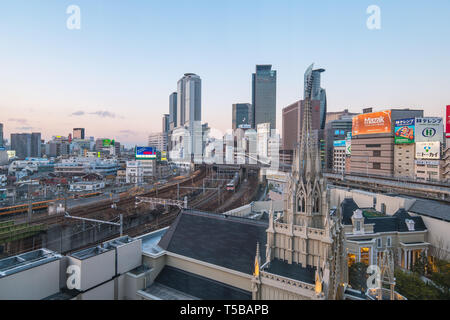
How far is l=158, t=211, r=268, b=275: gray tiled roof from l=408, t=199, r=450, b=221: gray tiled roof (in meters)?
31.9

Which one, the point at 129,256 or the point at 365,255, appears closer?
the point at 129,256

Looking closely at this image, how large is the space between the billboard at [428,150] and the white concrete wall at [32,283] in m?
105

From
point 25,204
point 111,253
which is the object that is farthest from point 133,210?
point 111,253

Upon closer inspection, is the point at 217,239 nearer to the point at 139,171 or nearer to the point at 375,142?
the point at 139,171

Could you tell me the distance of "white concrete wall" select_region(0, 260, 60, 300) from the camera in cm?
1480

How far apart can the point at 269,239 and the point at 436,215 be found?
109 ft

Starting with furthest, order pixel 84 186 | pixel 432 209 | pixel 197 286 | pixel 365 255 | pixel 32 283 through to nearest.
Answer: pixel 84 186 → pixel 432 209 → pixel 365 255 → pixel 197 286 → pixel 32 283

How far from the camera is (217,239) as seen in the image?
66.4 ft

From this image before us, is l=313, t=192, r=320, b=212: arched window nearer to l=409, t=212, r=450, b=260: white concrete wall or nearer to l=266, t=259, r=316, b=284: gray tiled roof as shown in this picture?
l=266, t=259, r=316, b=284: gray tiled roof

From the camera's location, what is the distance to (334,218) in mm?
17688

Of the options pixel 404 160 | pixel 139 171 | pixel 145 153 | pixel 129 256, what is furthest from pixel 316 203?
pixel 145 153

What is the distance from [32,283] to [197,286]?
11149mm

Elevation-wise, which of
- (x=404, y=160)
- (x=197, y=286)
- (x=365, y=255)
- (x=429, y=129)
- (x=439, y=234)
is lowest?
(x=365, y=255)

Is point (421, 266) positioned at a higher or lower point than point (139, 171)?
lower
